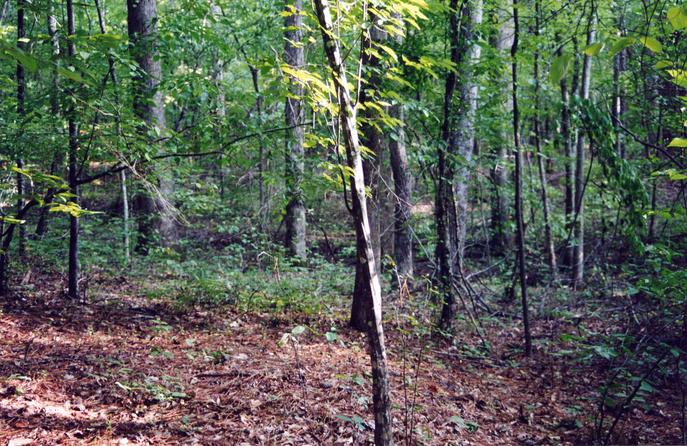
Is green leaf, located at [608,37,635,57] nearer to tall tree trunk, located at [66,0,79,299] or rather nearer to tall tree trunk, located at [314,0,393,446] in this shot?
tall tree trunk, located at [314,0,393,446]

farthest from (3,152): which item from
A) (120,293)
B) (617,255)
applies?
(617,255)

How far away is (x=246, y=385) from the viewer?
176 inches

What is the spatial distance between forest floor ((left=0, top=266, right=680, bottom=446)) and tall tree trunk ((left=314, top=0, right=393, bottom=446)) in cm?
62

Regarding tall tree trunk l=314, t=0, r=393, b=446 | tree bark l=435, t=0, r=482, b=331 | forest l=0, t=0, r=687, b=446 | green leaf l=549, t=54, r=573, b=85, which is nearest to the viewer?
green leaf l=549, t=54, r=573, b=85

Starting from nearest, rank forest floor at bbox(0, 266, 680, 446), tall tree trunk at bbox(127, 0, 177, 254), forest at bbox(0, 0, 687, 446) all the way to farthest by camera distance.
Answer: forest at bbox(0, 0, 687, 446)
forest floor at bbox(0, 266, 680, 446)
tall tree trunk at bbox(127, 0, 177, 254)

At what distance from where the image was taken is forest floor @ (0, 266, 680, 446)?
3.62 meters

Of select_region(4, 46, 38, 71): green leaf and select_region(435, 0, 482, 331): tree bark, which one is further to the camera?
select_region(435, 0, 482, 331): tree bark

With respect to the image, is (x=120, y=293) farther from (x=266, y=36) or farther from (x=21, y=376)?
(x=266, y=36)

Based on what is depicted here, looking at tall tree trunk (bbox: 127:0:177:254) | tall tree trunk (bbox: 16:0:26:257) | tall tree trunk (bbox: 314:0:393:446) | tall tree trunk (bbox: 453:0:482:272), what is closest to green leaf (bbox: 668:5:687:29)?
tall tree trunk (bbox: 314:0:393:446)

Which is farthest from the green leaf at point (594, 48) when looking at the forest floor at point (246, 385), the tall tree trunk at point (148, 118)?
the tall tree trunk at point (148, 118)

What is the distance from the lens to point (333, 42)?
2918mm

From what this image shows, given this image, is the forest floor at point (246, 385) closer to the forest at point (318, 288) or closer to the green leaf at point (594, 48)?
the forest at point (318, 288)

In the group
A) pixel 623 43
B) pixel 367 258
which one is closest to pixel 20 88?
pixel 367 258

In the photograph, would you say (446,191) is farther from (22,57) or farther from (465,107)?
(22,57)
